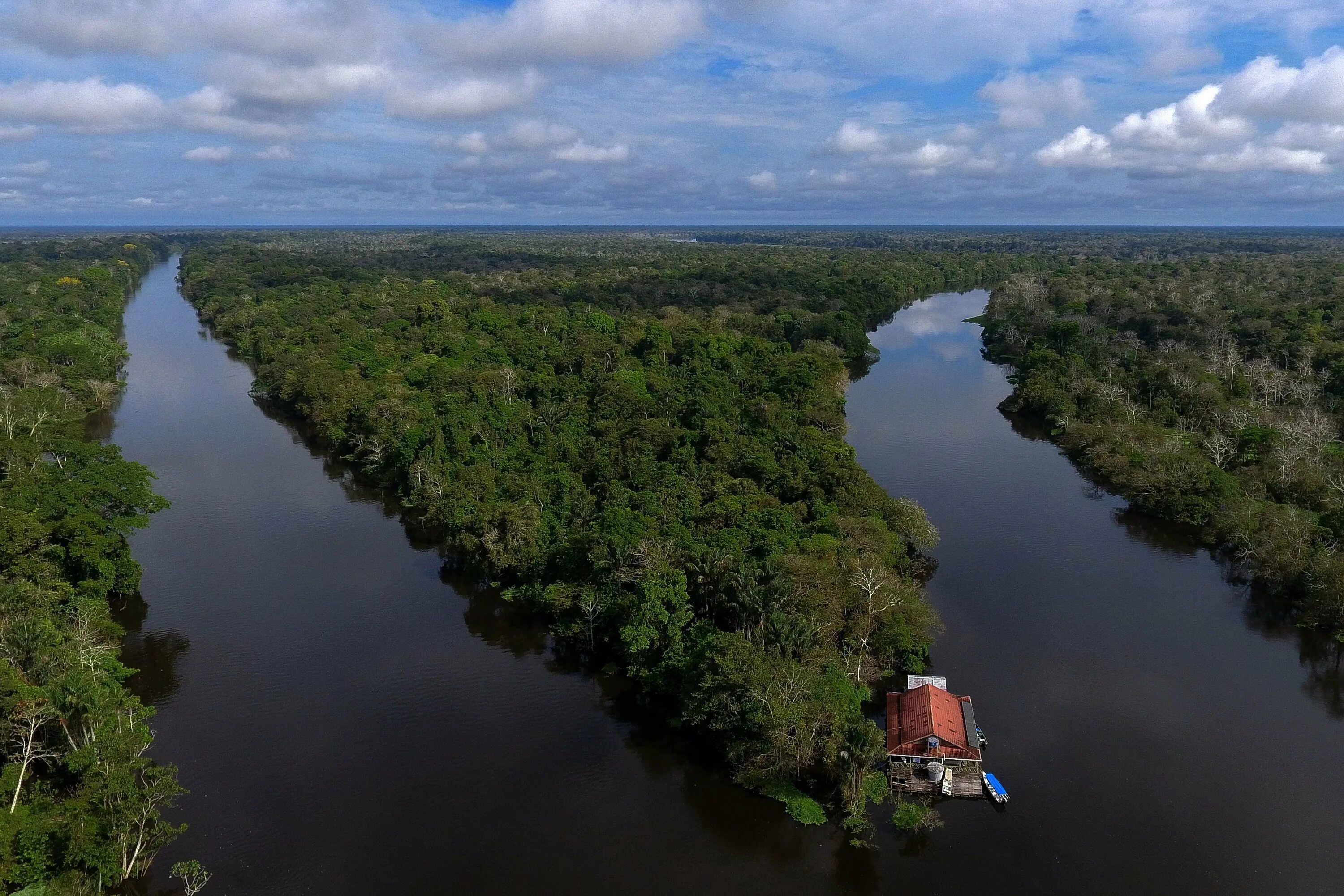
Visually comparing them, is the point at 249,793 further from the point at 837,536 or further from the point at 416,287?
the point at 416,287

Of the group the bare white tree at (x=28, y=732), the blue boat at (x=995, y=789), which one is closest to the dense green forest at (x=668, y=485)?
the blue boat at (x=995, y=789)

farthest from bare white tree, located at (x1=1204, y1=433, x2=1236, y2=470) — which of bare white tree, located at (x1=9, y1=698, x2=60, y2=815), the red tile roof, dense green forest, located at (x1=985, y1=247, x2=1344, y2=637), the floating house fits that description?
bare white tree, located at (x1=9, y1=698, x2=60, y2=815)

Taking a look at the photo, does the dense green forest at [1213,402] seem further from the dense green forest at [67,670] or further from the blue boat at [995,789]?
the dense green forest at [67,670]

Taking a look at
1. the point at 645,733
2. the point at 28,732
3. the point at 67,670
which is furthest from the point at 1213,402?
the point at 28,732

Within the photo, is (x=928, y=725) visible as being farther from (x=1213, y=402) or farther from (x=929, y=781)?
(x=1213, y=402)

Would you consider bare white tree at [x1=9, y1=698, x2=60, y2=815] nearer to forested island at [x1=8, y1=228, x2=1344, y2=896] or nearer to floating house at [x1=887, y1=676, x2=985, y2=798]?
forested island at [x1=8, y1=228, x2=1344, y2=896]

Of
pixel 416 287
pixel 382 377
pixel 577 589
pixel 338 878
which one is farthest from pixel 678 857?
pixel 416 287
